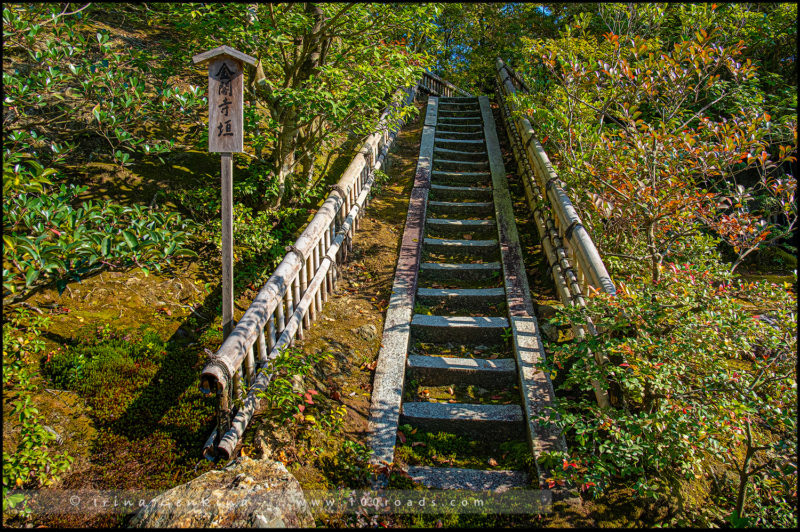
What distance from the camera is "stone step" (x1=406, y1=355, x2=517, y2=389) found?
4293mm

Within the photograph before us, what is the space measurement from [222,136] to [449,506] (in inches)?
125

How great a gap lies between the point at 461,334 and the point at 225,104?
3238mm

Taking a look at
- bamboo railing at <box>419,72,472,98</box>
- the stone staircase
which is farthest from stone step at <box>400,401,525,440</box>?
bamboo railing at <box>419,72,472,98</box>

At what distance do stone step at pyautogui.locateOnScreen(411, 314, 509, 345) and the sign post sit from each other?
90.0 inches

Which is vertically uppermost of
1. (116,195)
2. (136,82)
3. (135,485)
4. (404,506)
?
(136,82)

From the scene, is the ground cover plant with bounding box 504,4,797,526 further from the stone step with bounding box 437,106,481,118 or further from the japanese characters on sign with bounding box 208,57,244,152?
the stone step with bounding box 437,106,481,118

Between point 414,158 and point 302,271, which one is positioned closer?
point 302,271

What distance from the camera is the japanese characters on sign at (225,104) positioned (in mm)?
3197

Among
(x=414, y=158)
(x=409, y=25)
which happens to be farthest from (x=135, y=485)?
(x=414, y=158)

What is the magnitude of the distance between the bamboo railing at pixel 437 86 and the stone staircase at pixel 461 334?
27.4ft

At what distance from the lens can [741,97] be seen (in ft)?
23.0

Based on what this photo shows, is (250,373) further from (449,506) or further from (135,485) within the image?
(449,506)

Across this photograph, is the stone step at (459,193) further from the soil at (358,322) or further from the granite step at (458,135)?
the granite step at (458,135)

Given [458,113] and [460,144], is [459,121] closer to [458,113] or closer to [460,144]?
[458,113]
